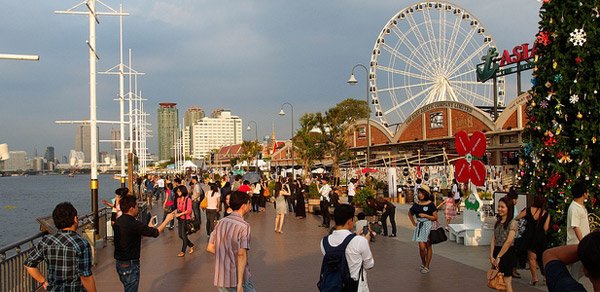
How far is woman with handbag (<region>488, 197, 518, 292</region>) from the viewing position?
7.57 m

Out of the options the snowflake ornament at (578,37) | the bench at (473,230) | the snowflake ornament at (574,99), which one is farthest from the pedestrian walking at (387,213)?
the snowflake ornament at (578,37)

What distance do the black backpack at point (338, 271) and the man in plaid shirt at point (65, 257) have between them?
2.15m

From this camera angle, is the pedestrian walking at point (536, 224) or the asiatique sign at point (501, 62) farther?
the asiatique sign at point (501, 62)

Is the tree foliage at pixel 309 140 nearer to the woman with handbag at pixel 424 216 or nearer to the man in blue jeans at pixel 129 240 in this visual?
the woman with handbag at pixel 424 216

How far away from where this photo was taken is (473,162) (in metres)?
14.6

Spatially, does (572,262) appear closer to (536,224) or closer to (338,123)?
(536,224)

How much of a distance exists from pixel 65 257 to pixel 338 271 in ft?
7.99

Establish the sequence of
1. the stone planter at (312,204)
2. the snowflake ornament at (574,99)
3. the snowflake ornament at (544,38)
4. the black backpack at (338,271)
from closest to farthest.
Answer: the black backpack at (338,271), the snowflake ornament at (574,99), the snowflake ornament at (544,38), the stone planter at (312,204)

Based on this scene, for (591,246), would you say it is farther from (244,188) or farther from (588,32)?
(244,188)

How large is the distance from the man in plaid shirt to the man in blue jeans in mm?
1187

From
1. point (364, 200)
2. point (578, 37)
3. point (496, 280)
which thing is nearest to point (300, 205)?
point (364, 200)

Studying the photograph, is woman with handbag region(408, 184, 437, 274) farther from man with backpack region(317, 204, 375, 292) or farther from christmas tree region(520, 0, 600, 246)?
man with backpack region(317, 204, 375, 292)

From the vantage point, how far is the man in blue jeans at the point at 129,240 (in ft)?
21.5

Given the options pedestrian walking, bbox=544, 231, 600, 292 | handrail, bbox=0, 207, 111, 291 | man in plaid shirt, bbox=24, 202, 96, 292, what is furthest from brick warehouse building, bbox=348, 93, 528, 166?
pedestrian walking, bbox=544, 231, 600, 292
